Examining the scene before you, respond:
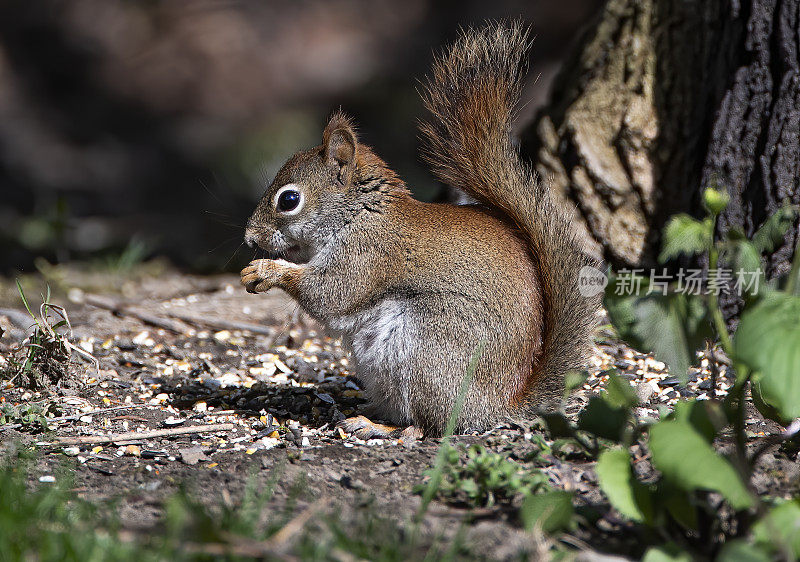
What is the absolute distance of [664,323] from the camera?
1.87 metres

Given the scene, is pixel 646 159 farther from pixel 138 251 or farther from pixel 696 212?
pixel 138 251

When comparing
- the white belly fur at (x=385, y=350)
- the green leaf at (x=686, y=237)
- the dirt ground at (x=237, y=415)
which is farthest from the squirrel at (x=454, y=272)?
the green leaf at (x=686, y=237)

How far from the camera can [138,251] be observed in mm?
4773

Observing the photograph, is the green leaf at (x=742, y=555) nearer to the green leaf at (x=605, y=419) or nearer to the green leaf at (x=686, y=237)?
the green leaf at (x=605, y=419)

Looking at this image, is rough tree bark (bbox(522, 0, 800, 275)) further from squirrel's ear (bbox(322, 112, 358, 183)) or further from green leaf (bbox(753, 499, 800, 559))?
green leaf (bbox(753, 499, 800, 559))

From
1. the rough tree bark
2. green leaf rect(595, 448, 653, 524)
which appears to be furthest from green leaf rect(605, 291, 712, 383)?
the rough tree bark

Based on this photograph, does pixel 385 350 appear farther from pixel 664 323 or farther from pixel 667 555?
pixel 667 555

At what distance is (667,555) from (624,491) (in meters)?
0.18

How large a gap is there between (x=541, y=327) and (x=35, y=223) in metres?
4.22

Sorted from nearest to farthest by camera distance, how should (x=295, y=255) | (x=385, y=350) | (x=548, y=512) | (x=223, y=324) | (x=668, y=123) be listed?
(x=548, y=512) → (x=385, y=350) → (x=295, y=255) → (x=668, y=123) → (x=223, y=324)

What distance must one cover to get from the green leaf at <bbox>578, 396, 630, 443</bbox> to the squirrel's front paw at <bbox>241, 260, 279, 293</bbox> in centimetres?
132

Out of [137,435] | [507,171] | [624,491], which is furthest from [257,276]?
[624,491]

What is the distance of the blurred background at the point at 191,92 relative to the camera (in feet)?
21.9

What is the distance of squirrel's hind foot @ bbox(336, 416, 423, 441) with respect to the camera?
2730mm
